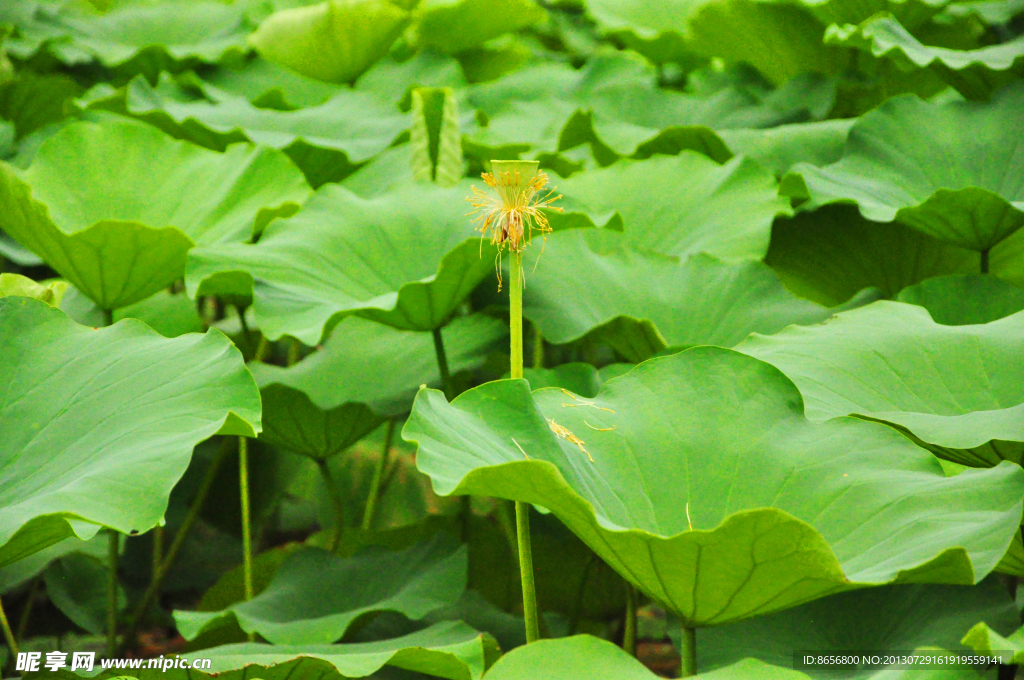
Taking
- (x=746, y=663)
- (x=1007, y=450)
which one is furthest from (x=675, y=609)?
(x=1007, y=450)

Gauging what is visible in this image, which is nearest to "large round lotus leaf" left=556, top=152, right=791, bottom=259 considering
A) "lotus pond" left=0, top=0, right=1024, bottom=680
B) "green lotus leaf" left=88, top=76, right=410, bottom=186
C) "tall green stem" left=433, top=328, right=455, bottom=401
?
"lotus pond" left=0, top=0, right=1024, bottom=680

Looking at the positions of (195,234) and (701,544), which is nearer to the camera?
(701,544)

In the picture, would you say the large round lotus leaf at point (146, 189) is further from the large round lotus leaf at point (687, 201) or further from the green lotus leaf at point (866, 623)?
the green lotus leaf at point (866, 623)

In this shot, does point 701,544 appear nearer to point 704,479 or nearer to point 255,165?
point 704,479

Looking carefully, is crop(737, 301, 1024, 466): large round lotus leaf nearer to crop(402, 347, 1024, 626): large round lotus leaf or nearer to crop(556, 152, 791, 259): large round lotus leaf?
crop(402, 347, 1024, 626): large round lotus leaf

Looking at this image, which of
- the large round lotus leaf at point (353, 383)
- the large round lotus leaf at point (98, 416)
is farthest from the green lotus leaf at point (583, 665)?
the large round lotus leaf at point (353, 383)

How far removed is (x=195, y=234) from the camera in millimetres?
1475

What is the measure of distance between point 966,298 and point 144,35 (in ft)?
7.93

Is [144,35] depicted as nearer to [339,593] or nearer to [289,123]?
[289,123]

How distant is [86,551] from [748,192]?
1.28 meters

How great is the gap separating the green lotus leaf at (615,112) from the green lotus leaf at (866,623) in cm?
92

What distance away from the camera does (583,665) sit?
0.73 meters

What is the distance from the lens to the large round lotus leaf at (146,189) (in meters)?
1.36

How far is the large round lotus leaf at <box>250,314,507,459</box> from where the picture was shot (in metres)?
1.30
